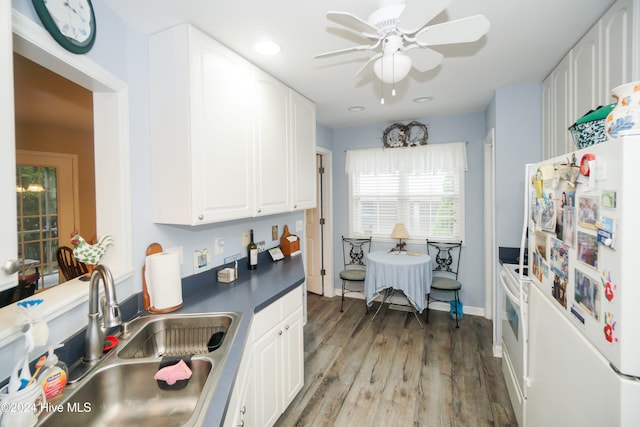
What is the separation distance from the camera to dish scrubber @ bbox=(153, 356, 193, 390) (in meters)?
1.12

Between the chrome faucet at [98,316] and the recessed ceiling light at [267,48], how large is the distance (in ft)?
5.06

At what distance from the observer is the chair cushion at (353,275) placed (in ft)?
13.4

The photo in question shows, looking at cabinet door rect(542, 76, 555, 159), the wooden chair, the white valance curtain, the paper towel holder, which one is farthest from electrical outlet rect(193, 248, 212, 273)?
cabinet door rect(542, 76, 555, 159)

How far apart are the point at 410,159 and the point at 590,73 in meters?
2.27

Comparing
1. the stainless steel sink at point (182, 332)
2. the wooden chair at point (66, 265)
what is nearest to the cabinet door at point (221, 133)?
the stainless steel sink at point (182, 332)

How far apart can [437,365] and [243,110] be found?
8.70ft

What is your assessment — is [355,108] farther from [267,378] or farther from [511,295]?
[267,378]

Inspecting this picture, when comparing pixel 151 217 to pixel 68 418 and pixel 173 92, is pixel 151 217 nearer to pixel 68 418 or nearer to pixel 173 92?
pixel 173 92

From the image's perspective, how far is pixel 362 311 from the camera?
402 cm

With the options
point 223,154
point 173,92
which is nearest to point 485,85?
point 223,154

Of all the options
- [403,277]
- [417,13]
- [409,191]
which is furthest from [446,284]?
[417,13]

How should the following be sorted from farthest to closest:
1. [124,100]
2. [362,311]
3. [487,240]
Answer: [362,311], [487,240], [124,100]

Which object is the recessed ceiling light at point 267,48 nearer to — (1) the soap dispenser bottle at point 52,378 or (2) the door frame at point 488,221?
(1) the soap dispenser bottle at point 52,378

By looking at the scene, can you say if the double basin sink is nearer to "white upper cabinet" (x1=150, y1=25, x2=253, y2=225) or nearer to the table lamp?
"white upper cabinet" (x1=150, y1=25, x2=253, y2=225)
